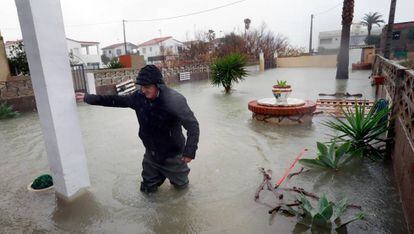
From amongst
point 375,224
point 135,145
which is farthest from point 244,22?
point 375,224

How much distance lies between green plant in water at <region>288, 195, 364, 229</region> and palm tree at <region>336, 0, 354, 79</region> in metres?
13.2

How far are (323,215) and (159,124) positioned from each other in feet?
5.32

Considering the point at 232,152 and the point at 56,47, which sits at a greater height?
the point at 56,47

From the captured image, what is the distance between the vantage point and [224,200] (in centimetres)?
283

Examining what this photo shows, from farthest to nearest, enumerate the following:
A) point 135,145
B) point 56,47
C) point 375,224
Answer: point 135,145, point 56,47, point 375,224

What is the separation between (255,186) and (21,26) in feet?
8.92

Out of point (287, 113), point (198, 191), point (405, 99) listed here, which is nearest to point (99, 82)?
point (287, 113)

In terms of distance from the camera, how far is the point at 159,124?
2699 millimetres

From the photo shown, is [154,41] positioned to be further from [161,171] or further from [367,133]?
[161,171]

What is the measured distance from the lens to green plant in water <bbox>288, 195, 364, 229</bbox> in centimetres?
222

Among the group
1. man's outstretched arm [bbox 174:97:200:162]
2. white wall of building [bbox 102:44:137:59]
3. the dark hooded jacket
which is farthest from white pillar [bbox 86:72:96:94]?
white wall of building [bbox 102:44:137:59]

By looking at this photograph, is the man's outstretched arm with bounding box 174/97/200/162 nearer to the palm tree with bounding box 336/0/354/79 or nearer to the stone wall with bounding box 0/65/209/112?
the stone wall with bounding box 0/65/209/112

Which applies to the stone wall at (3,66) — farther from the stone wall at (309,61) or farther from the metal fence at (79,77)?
the stone wall at (309,61)

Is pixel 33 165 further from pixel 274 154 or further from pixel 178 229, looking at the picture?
pixel 274 154
